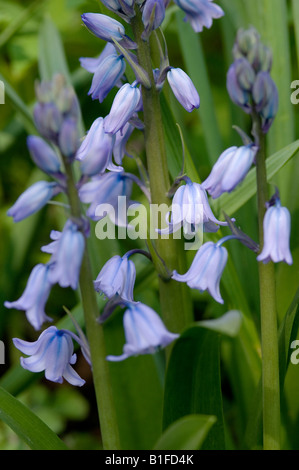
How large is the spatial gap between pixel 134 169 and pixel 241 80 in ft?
5.97

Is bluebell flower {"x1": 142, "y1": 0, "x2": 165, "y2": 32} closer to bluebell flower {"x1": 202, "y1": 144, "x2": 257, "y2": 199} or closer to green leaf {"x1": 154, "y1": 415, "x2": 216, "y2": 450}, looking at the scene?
bluebell flower {"x1": 202, "y1": 144, "x2": 257, "y2": 199}

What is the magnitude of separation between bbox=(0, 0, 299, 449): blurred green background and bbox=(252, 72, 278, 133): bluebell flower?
439mm

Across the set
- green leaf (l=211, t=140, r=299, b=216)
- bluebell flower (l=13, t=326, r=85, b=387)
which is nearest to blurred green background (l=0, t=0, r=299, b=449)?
green leaf (l=211, t=140, r=299, b=216)

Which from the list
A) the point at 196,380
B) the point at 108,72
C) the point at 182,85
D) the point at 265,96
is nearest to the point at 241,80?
the point at 265,96

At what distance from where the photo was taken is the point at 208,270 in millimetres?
1147

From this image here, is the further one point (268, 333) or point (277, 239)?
point (268, 333)

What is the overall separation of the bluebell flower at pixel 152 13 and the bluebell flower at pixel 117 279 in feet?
1.54

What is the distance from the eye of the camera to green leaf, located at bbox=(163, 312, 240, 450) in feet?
3.62

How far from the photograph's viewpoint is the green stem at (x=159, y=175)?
1.24 metres

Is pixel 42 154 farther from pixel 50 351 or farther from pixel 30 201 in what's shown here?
pixel 50 351

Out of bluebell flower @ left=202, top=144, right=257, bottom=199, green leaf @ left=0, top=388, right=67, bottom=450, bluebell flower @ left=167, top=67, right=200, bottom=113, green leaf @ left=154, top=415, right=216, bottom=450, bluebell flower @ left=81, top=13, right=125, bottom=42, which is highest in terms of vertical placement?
bluebell flower @ left=81, top=13, right=125, bottom=42

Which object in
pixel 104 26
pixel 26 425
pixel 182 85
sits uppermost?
pixel 104 26

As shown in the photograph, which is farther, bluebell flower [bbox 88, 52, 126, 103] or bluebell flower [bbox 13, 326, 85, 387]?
bluebell flower [bbox 88, 52, 126, 103]
